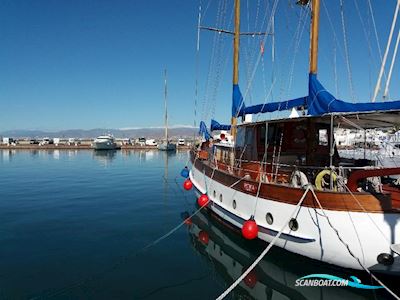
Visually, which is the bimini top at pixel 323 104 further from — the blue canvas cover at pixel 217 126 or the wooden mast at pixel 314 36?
the blue canvas cover at pixel 217 126

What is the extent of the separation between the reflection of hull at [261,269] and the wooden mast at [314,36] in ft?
19.5

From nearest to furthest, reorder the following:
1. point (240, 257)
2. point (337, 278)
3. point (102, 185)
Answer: point (337, 278) → point (240, 257) → point (102, 185)

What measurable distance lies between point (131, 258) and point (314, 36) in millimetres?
9157

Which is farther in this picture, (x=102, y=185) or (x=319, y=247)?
(x=102, y=185)

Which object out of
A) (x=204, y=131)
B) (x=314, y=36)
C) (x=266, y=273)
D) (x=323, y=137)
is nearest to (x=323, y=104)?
(x=314, y=36)

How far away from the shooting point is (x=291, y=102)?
39.3ft

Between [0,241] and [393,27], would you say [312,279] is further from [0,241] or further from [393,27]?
[0,241]

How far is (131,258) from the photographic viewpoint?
33.4ft

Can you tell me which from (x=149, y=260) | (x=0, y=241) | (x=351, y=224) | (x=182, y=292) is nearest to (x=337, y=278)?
(x=351, y=224)

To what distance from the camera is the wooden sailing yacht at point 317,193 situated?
7.63 metres

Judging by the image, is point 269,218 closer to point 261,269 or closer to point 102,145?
point 261,269

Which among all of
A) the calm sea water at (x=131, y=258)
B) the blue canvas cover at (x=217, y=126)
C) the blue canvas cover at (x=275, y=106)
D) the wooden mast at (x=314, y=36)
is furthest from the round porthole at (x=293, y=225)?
the blue canvas cover at (x=217, y=126)

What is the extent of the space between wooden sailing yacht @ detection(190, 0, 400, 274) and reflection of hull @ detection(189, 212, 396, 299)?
56 centimetres

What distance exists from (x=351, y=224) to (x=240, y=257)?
3.77 m
